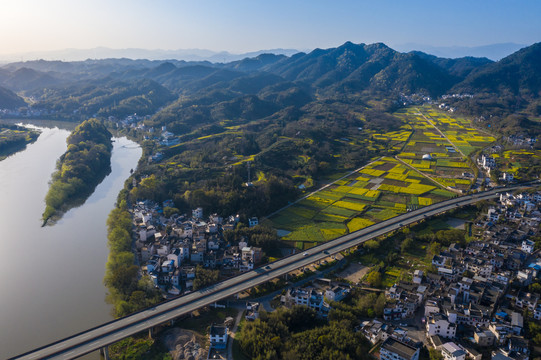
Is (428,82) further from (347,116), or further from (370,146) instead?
(370,146)

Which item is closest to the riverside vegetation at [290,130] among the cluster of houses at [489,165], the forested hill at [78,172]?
the forested hill at [78,172]

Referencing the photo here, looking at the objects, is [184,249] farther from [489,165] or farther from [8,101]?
[8,101]

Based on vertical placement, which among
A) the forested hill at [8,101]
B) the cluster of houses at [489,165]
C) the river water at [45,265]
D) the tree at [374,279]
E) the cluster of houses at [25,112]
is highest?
the forested hill at [8,101]

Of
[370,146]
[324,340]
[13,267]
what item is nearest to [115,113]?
[370,146]

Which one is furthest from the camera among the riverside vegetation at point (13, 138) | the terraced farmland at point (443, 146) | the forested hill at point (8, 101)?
the forested hill at point (8, 101)

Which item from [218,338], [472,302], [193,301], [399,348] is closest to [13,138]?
[193,301]

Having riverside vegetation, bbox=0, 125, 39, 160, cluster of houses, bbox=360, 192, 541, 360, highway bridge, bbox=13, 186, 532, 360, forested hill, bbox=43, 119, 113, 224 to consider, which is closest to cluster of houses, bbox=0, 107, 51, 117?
riverside vegetation, bbox=0, 125, 39, 160

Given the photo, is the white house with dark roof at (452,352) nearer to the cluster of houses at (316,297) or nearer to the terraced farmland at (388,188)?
the cluster of houses at (316,297)
